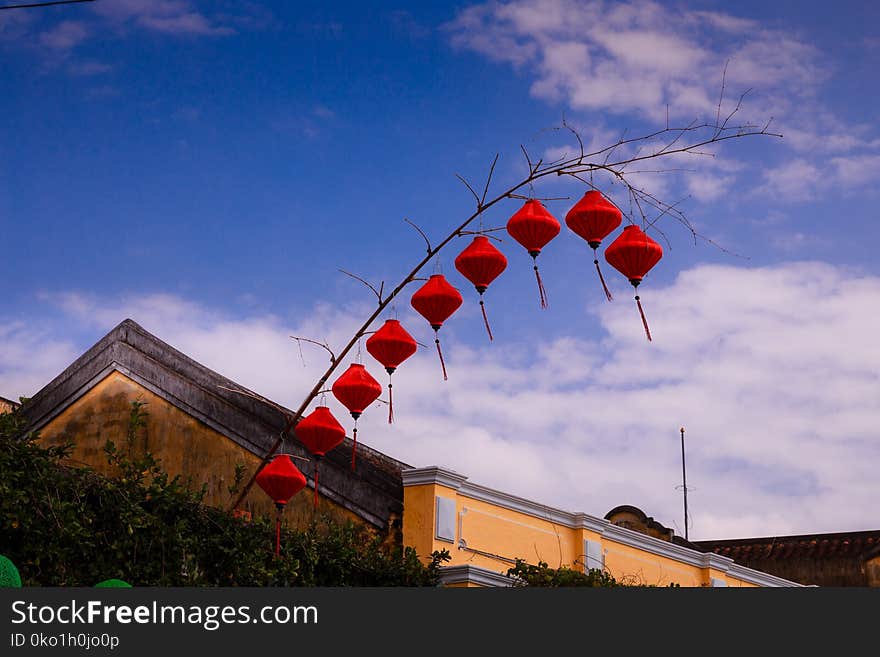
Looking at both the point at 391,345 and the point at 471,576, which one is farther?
the point at 471,576

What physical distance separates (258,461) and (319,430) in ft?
6.84

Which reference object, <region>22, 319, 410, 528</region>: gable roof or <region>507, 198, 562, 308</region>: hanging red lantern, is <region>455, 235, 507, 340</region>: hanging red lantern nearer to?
<region>507, 198, 562, 308</region>: hanging red lantern

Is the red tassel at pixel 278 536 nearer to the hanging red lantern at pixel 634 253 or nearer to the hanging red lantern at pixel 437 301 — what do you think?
the hanging red lantern at pixel 437 301

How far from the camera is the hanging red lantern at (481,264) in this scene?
9250 mm

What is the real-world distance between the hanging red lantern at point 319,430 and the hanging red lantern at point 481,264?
1.91 metres

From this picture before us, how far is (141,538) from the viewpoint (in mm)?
9383

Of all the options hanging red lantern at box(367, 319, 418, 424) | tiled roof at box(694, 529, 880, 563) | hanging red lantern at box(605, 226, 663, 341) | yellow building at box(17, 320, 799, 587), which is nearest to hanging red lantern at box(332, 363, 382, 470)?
hanging red lantern at box(367, 319, 418, 424)

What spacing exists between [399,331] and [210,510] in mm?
2368

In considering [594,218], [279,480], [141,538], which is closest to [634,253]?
[594,218]

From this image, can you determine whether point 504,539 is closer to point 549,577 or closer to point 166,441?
point 549,577

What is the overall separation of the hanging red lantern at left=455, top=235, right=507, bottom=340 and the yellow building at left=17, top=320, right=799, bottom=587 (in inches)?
118

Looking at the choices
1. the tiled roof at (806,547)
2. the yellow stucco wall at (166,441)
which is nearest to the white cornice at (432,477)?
the yellow stucco wall at (166,441)

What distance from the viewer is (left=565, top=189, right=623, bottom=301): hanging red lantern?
879 cm

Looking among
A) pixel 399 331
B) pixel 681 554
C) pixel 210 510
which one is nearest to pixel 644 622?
pixel 399 331
